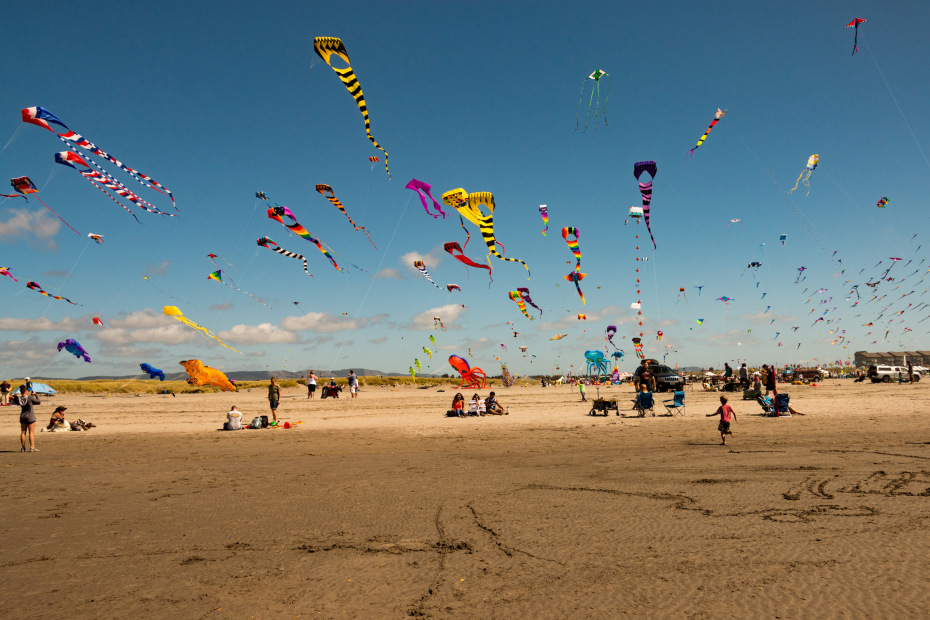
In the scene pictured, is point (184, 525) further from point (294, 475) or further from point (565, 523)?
point (565, 523)

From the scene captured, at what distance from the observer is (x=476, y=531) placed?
574 centimetres

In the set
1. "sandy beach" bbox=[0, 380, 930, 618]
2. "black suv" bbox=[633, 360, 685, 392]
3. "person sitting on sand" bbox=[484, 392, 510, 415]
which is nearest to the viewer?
"sandy beach" bbox=[0, 380, 930, 618]

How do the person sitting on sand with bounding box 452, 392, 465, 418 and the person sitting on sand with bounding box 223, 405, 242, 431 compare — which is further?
the person sitting on sand with bounding box 452, 392, 465, 418

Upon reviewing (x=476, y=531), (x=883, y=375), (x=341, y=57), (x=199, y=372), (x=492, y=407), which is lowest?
(x=476, y=531)

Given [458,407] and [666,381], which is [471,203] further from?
[666,381]

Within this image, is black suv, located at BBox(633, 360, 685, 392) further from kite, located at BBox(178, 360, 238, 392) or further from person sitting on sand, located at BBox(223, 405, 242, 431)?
kite, located at BBox(178, 360, 238, 392)

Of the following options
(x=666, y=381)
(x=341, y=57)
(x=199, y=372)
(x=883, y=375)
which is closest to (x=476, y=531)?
(x=341, y=57)

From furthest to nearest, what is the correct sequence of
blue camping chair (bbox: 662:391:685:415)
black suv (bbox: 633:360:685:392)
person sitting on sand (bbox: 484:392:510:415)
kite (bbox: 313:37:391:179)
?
1. black suv (bbox: 633:360:685:392)
2. person sitting on sand (bbox: 484:392:510:415)
3. blue camping chair (bbox: 662:391:685:415)
4. kite (bbox: 313:37:391:179)

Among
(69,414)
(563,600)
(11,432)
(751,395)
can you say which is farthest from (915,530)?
(69,414)

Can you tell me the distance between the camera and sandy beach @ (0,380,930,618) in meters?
4.02

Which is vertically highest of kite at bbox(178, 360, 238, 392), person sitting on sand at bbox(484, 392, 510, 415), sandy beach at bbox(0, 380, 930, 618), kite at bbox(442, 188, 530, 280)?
kite at bbox(442, 188, 530, 280)

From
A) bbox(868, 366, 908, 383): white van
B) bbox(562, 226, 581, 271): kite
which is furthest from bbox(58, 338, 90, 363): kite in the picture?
bbox(868, 366, 908, 383): white van

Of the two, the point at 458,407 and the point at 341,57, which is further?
the point at 458,407

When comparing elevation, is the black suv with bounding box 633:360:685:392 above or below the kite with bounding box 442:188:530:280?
below
